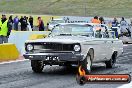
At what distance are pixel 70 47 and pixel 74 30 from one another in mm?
1534

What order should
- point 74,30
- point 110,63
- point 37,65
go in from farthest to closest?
point 110,63 → point 74,30 → point 37,65

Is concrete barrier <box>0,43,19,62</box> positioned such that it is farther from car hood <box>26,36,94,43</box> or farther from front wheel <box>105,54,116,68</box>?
car hood <box>26,36,94,43</box>

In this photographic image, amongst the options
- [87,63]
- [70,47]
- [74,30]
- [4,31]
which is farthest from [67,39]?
[4,31]

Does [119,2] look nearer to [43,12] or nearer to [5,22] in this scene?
[43,12]

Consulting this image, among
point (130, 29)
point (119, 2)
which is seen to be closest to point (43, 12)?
point (119, 2)

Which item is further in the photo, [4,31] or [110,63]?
A: [4,31]

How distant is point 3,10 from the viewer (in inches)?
2785

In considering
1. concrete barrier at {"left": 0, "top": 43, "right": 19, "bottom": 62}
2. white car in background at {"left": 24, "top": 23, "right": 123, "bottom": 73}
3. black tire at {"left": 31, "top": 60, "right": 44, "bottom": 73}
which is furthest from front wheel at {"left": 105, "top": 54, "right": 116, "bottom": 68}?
concrete barrier at {"left": 0, "top": 43, "right": 19, "bottom": 62}

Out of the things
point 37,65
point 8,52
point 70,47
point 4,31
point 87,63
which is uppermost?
point 70,47

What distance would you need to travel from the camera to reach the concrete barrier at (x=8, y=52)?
→ 18216mm

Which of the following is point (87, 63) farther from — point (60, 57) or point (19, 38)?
point (19, 38)

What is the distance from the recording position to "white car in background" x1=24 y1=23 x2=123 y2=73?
1209 centimetres

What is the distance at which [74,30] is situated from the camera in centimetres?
1363

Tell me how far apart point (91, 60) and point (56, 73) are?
1.09m
